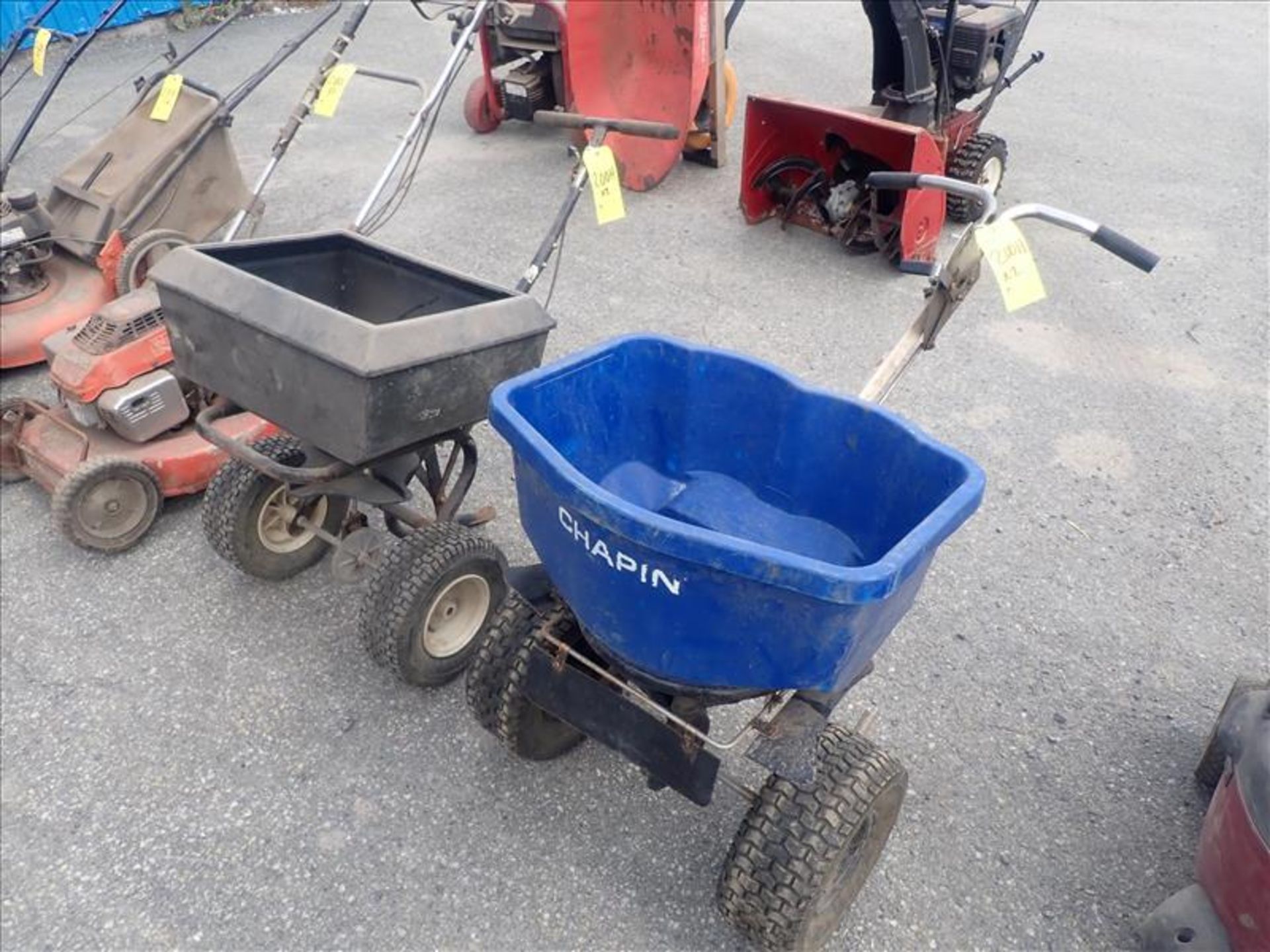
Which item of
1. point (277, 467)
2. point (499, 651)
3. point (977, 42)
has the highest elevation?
point (977, 42)

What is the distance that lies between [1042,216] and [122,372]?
248 cm

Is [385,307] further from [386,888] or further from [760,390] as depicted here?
[386,888]

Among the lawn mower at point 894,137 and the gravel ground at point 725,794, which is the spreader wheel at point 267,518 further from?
the lawn mower at point 894,137

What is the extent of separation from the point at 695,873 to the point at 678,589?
2.86ft

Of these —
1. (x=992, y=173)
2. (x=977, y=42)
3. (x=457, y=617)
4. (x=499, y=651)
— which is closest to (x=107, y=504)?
(x=457, y=617)

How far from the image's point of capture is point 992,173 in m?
5.11

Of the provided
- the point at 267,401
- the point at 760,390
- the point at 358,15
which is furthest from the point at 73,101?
the point at 760,390

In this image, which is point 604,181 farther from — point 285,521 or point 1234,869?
point 1234,869

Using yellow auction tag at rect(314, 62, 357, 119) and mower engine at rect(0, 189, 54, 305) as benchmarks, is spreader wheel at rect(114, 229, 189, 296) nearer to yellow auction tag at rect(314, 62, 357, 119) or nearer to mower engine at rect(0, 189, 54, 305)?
mower engine at rect(0, 189, 54, 305)

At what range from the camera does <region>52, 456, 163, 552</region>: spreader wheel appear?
2.67 metres

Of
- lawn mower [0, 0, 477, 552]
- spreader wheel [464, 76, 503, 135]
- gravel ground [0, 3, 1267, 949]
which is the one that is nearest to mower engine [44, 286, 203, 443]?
lawn mower [0, 0, 477, 552]

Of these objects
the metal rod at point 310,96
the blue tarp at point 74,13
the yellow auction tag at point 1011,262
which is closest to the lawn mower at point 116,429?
the metal rod at point 310,96

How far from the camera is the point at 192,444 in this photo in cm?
292

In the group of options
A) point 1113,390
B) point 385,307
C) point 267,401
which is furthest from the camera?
point 1113,390
